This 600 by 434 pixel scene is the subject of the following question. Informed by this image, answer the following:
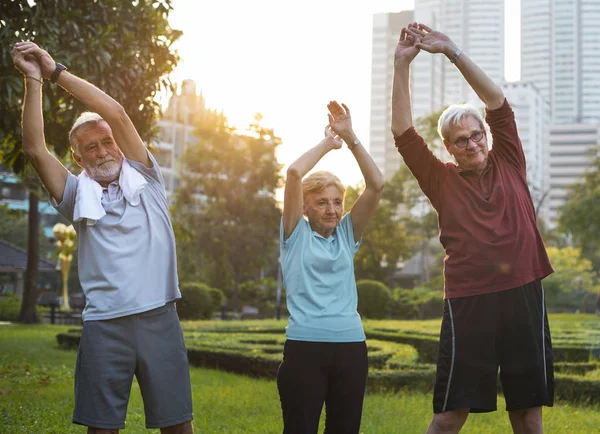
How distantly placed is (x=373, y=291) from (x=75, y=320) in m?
10.1

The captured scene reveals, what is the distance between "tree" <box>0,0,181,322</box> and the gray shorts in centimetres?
501

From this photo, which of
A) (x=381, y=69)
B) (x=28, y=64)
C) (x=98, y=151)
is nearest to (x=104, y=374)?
(x=98, y=151)

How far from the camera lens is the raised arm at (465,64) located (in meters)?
3.96

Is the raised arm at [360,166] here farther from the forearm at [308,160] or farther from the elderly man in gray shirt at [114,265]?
the elderly man in gray shirt at [114,265]

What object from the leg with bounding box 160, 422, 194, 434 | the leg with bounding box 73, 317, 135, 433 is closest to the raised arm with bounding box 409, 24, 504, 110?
the leg with bounding box 73, 317, 135, 433

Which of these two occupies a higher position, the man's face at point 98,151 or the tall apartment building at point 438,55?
the tall apartment building at point 438,55

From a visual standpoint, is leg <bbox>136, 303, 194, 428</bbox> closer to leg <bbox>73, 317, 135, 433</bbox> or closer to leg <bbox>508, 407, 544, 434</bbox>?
leg <bbox>73, 317, 135, 433</bbox>

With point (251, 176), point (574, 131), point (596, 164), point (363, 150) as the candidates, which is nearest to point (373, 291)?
point (251, 176)

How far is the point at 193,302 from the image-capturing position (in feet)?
84.7

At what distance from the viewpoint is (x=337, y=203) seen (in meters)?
3.98

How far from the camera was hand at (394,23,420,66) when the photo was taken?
4.02 meters

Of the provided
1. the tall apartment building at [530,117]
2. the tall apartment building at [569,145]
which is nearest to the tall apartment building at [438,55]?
the tall apartment building at [530,117]

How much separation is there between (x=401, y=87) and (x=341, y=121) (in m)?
0.34

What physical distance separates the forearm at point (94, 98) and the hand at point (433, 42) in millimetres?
1461
